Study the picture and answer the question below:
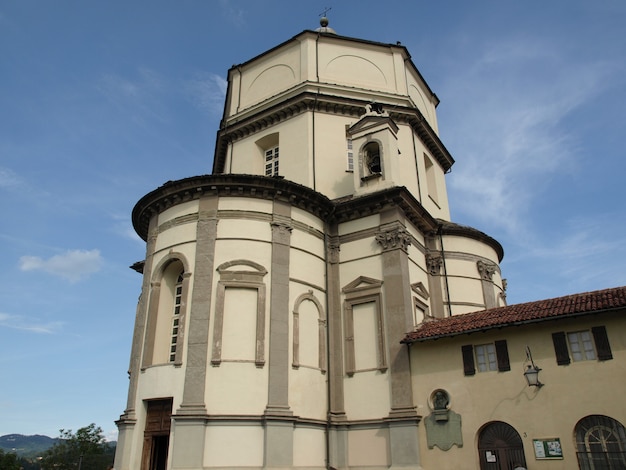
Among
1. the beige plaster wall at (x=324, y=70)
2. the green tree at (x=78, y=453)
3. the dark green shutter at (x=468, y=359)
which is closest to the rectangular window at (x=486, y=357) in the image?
the dark green shutter at (x=468, y=359)

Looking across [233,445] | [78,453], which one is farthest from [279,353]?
[78,453]

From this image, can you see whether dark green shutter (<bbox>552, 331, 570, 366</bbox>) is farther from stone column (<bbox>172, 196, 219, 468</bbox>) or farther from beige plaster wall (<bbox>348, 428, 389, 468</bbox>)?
stone column (<bbox>172, 196, 219, 468</bbox>)

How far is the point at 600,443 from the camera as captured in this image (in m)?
13.0

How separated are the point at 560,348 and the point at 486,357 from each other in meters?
2.07

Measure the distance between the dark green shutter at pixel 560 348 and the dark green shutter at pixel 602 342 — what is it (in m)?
0.74

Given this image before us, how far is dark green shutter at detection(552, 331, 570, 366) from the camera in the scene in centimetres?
1385

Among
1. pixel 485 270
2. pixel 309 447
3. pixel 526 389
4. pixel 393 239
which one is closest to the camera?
pixel 526 389

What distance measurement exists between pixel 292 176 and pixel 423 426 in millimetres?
10898

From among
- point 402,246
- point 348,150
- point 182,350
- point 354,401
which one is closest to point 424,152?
point 348,150

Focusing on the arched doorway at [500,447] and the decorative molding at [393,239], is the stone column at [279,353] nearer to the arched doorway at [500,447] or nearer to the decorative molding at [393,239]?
the decorative molding at [393,239]

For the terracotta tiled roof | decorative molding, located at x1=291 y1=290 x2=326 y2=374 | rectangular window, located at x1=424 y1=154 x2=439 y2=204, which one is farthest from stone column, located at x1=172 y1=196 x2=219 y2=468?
rectangular window, located at x1=424 y1=154 x2=439 y2=204

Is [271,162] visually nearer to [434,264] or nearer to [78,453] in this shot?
[434,264]

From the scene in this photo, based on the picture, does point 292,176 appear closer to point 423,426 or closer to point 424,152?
point 424,152

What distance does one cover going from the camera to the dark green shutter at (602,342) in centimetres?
1330
